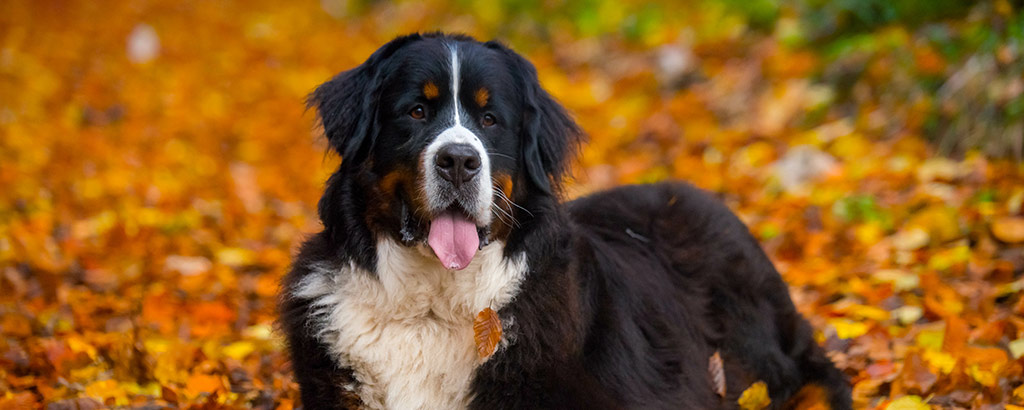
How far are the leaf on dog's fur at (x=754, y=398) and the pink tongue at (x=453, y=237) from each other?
5.35 ft

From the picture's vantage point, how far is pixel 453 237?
143 inches

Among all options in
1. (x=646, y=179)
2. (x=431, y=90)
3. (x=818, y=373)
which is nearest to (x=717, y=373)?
(x=818, y=373)

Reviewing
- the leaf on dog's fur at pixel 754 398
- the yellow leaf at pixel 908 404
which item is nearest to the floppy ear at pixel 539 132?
the leaf on dog's fur at pixel 754 398

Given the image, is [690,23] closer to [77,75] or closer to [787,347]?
[787,347]

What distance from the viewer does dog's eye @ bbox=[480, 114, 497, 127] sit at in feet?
12.5

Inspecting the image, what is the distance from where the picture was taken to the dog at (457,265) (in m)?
3.59

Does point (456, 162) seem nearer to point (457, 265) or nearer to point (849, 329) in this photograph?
point (457, 265)

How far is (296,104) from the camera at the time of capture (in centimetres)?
1412

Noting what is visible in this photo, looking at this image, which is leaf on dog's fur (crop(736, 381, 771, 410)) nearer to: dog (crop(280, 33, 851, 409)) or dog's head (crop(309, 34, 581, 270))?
dog (crop(280, 33, 851, 409))

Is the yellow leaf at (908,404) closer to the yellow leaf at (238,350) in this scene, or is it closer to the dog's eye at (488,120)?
the dog's eye at (488,120)

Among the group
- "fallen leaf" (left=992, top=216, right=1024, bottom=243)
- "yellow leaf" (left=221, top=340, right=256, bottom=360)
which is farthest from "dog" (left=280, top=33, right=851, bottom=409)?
"fallen leaf" (left=992, top=216, right=1024, bottom=243)

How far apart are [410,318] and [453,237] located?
37cm

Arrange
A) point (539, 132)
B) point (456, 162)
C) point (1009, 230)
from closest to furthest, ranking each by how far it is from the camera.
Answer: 1. point (456, 162)
2. point (539, 132)
3. point (1009, 230)

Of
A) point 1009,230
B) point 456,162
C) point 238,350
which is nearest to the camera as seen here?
point 456,162
